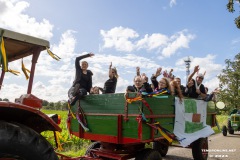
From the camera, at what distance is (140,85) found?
560 cm

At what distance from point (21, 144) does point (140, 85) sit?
343 centimetres

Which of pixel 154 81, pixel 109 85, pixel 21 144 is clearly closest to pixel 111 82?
pixel 109 85

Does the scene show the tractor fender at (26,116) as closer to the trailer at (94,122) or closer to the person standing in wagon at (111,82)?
the trailer at (94,122)

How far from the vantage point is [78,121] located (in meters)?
5.42

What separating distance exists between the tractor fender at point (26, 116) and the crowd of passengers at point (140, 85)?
219cm

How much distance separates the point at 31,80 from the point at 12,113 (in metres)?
0.46

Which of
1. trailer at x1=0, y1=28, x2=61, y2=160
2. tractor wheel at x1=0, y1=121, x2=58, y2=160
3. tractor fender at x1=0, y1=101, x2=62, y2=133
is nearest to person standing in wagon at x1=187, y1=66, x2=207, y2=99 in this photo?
trailer at x1=0, y1=28, x2=61, y2=160

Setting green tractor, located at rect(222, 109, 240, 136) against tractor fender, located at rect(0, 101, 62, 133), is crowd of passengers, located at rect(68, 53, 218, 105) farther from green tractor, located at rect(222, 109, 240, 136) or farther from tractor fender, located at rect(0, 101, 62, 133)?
green tractor, located at rect(222, 109, 240, 136)

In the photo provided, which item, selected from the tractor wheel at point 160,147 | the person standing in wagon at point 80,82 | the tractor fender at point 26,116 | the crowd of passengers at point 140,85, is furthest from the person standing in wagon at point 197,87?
the tractor fender at point 26,116

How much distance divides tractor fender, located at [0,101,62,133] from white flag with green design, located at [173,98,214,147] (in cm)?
324

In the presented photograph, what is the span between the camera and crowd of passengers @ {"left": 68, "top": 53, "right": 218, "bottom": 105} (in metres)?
5.42

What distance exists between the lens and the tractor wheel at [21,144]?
2426mm

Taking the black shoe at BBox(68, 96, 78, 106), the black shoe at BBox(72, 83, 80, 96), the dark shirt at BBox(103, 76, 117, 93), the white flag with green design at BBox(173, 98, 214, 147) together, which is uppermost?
the dark shirt at BBox(103, 76, 117, 93)

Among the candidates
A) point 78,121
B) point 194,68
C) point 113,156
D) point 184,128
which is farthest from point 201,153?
point 78,121
